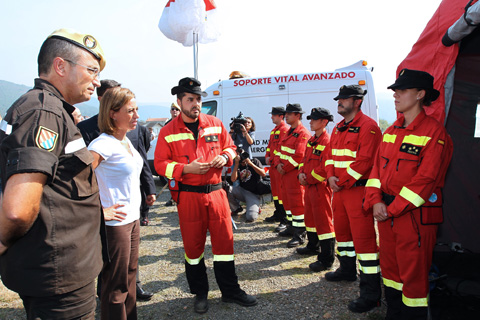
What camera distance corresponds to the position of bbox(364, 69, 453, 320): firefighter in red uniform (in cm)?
258

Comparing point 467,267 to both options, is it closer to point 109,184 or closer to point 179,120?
point 179,120

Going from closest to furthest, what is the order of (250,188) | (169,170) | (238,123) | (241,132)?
(169,170)
(238,123)
(241,132)
(250,188)

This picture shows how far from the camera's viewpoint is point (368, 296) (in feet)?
10.7

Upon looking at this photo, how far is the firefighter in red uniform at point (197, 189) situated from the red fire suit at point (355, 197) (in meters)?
1.31

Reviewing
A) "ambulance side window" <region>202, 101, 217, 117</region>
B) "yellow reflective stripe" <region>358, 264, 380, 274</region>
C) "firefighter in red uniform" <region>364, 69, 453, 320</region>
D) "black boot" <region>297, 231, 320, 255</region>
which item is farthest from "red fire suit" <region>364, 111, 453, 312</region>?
"ambulance side window" <region>202, 101, 217, 117</region>

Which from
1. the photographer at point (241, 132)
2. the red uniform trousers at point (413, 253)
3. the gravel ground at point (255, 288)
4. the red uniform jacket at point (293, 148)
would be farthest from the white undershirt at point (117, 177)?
the photographer at point (241, 132)

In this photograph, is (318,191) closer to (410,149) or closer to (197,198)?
(410,149)

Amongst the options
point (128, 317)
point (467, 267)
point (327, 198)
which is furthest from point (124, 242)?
point (467, 267)

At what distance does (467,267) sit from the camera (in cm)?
341

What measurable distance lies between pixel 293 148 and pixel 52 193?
4410 millimetres

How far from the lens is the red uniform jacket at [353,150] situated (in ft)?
11.4

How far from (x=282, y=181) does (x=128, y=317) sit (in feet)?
11.9

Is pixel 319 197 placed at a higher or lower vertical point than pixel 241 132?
lower

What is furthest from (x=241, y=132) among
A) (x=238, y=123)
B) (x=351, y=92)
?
(x=351, y=92)
